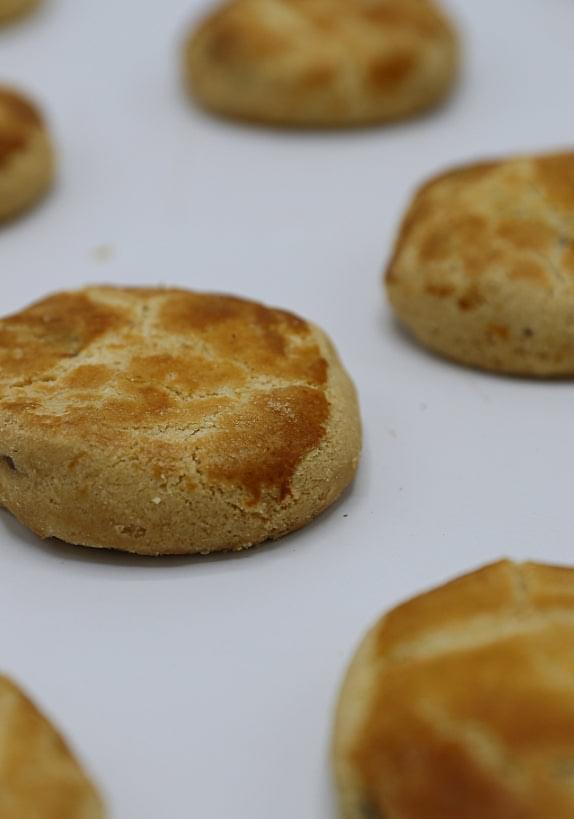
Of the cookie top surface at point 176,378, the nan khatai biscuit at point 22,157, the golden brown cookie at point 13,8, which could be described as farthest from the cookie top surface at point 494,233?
the golden brown cookie at point 13,8

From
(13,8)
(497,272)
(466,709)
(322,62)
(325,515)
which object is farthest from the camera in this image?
(13,8)

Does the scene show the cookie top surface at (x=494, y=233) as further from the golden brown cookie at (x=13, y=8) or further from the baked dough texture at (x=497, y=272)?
the golden brown cookie at (x=13, y=8)

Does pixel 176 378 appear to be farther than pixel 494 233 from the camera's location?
No

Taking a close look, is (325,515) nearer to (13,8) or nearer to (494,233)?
(494,233)

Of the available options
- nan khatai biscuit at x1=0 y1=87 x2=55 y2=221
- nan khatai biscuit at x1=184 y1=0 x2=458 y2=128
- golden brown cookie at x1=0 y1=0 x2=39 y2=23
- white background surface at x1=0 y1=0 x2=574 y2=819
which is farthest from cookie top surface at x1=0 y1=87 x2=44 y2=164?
golden brown cookie at x1=0 y1=0 x2=39 y2=23

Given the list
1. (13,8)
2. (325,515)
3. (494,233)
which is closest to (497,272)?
(494,233)

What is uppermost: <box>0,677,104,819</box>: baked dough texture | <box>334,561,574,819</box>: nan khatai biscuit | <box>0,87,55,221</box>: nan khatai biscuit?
<box>0,87,55,221</box>: nan khatai biscuit

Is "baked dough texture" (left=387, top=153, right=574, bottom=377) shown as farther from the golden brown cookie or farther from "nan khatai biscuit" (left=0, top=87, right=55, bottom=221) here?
the golden brown cookie
